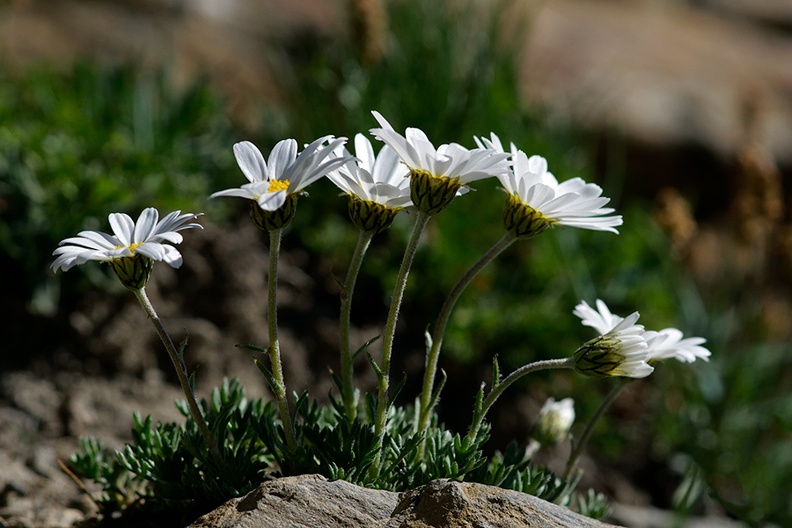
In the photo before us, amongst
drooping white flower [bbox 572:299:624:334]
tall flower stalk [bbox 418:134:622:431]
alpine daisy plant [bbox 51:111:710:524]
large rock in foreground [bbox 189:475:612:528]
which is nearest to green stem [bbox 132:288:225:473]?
alpine daisy plant [bbox 51:111:710:524]

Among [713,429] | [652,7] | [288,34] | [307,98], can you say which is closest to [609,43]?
[652,7]

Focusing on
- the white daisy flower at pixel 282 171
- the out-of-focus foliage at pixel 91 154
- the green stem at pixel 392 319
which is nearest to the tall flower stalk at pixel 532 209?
the green stem at pixel 392 319

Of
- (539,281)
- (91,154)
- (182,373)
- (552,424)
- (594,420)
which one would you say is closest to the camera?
(182,373)

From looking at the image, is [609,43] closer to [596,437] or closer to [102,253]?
[596,437]

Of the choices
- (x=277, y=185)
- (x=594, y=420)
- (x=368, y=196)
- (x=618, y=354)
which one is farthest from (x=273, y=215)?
(x=594, y=420)

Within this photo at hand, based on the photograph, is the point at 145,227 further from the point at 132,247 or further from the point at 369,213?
the point at 369,213

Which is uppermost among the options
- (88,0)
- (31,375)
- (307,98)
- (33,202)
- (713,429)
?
(88,0)
